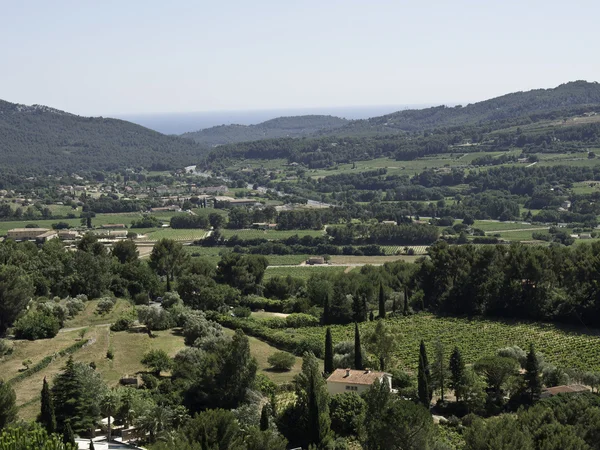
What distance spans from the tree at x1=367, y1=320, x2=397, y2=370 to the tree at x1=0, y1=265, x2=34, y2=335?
1797 centimetres

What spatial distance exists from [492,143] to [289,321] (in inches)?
5174

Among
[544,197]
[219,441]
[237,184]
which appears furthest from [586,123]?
[219,441]

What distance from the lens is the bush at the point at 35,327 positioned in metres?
40.8

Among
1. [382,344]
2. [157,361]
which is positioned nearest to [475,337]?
[382,344]

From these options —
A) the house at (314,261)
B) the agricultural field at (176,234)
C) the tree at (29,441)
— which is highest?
the tree at (29,441)

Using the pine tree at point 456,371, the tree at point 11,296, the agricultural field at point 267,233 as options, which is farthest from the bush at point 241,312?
the agricultural field at point 267,233

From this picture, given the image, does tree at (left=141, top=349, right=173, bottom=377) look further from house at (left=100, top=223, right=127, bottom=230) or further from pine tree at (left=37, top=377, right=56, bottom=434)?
house at (left=100, top=223, right=127, bottom=230)

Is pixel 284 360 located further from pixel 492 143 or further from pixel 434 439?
pixel 492 143

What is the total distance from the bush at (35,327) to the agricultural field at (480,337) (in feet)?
44.1

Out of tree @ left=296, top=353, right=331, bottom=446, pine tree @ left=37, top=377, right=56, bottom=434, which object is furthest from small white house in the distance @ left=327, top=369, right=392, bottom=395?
pine tree @ left=37, top=377, right=56, bottom=434

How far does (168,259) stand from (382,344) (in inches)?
1059

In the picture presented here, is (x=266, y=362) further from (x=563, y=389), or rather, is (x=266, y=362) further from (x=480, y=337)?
(x=563, y=389)

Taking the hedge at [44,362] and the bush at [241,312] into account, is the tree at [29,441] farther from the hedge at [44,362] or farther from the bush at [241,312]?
the bush at [241,312]

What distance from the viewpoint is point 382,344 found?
4041 cm
